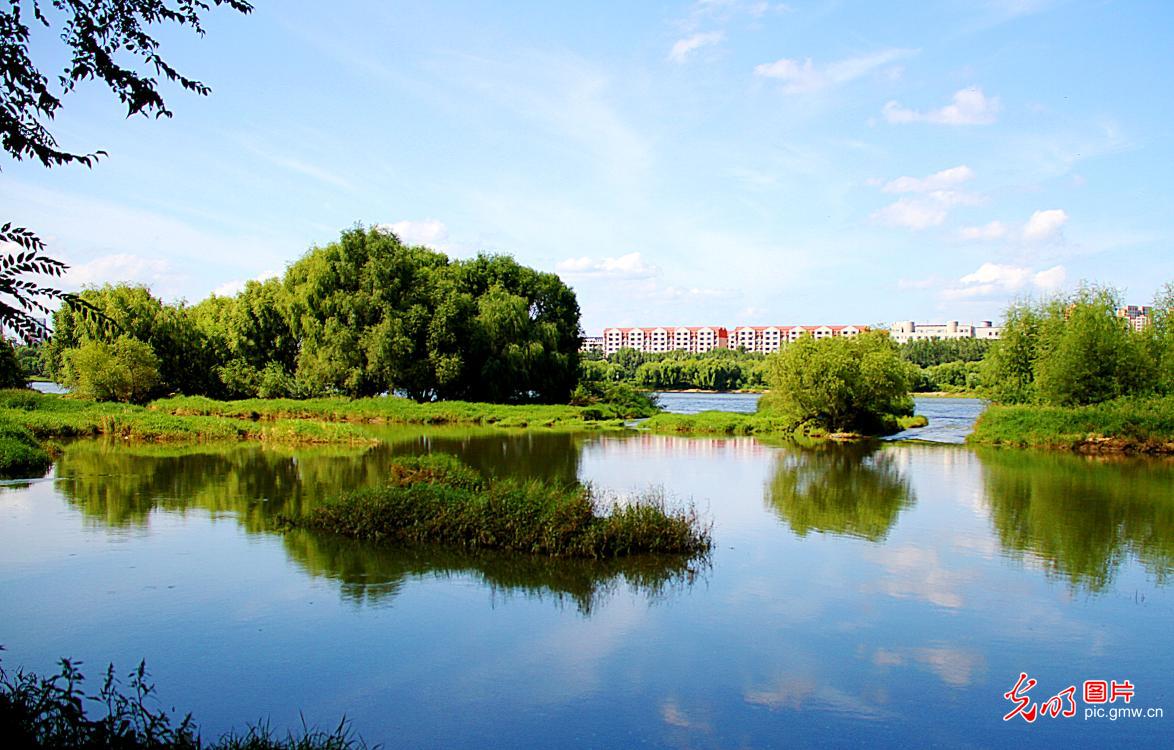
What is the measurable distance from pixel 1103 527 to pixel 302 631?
56.5 ft

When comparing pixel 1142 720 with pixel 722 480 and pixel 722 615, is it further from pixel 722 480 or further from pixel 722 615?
pixel 722 480

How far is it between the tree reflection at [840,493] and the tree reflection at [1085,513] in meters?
2.56

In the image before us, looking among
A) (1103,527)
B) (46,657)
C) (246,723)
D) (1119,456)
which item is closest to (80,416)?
(46,657)

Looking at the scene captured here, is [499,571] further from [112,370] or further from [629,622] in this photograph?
[112,370]

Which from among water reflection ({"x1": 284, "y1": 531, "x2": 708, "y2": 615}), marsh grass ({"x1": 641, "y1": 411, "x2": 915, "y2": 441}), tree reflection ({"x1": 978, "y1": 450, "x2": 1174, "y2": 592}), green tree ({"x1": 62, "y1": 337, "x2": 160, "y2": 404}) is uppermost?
green tree ({"x1": 62, "y1": 337, "x2": 160, "y2": 404})

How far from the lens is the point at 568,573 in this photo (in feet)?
45.5

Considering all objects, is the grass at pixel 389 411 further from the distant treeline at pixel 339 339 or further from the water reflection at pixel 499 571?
the water reflection at pixel 499 571

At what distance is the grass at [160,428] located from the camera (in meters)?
36.2

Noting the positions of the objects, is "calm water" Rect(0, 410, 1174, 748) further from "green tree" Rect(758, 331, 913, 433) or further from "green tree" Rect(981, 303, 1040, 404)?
"green tree" Rect(981, 303, 1040, 404)

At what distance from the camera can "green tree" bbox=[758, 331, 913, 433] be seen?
4297cm

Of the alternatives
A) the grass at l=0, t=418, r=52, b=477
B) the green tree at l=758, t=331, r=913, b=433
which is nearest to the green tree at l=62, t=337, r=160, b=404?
the grass at l=0, t=418, r=52, b=477

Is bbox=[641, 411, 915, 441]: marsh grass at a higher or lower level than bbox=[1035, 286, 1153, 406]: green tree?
lower

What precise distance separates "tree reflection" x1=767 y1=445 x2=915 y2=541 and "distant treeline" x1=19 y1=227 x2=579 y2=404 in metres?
24.6

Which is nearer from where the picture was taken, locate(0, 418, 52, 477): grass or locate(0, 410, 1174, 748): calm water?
locate(0, 410, 1174, 748): calm water
